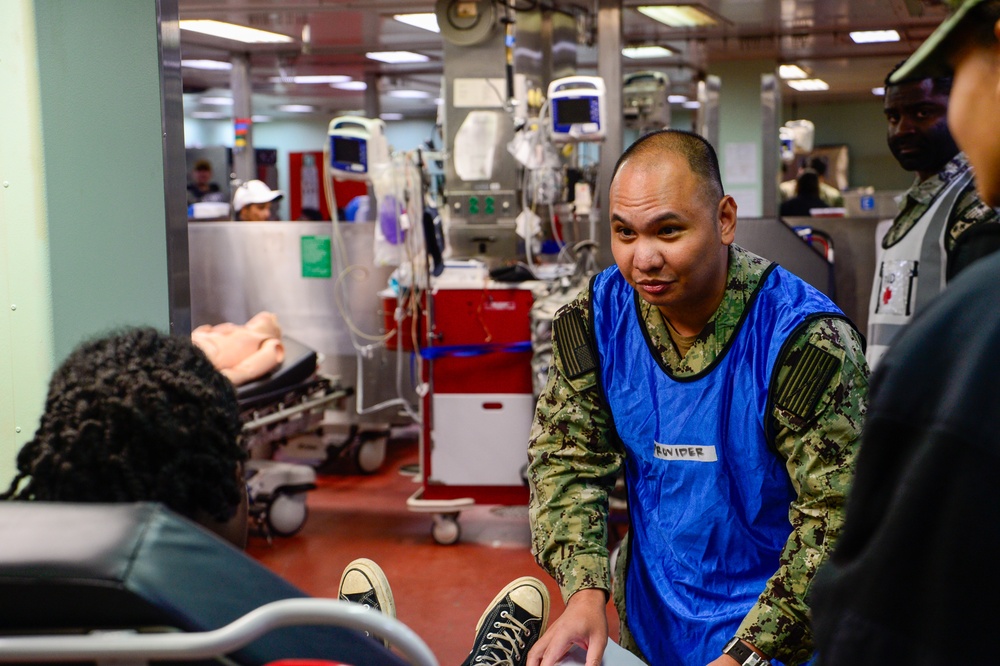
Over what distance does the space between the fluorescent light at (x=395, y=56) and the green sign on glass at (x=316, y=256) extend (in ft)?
15.5

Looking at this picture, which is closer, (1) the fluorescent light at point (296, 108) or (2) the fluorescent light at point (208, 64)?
(2) the fluorescent light at point (208, 64)

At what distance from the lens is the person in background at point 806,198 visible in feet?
26.6

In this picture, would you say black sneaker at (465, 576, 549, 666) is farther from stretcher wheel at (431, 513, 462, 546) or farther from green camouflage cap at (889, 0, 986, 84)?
stretcher wheel at (431, 513, 462, 546)

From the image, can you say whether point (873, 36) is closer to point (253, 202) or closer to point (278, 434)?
point (253, 202)

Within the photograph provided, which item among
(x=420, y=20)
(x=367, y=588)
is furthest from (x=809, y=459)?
(x=420, y=20)

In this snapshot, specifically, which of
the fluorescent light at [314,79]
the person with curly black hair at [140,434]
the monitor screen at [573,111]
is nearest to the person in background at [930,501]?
the person with curly black hair at [140,434]

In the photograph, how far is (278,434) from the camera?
16.8ft

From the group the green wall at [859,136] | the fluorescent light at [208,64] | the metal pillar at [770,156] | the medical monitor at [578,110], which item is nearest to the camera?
the medical monitor at [578,110]

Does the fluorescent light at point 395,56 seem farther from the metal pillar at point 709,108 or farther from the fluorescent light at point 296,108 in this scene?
the fluorescent light at point 296,108

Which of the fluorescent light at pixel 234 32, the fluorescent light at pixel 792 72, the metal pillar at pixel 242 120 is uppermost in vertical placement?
the fluorescent light at pixel 792 72

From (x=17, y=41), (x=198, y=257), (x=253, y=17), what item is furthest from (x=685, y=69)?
(x=17, y=41)

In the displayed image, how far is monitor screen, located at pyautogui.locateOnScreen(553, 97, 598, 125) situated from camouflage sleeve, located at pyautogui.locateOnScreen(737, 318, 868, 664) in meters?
3.10

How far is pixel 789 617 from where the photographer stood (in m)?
1.61

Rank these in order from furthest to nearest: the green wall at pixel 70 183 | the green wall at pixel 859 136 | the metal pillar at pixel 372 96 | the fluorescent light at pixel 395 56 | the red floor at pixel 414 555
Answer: the green wall at pixel 859 136 < the metal pillar at pixel 372 96 < the fluorescent light at pixel 395 56 < the red floor at pixel 414 555 < the green wall at pixel 70 183
